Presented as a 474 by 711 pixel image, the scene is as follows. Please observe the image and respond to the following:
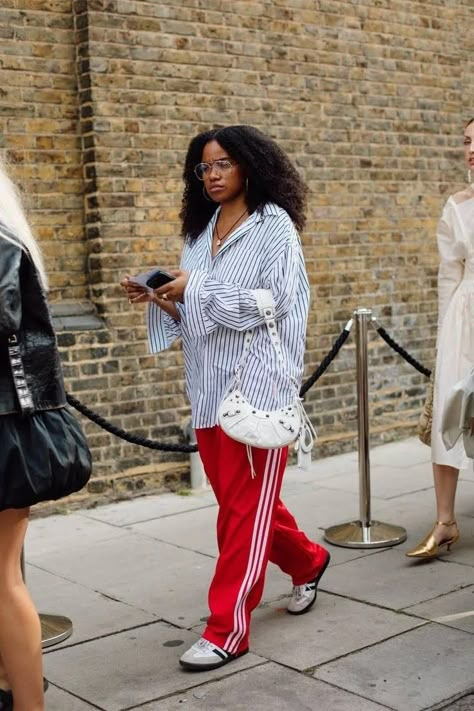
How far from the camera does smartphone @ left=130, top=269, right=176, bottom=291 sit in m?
3.98

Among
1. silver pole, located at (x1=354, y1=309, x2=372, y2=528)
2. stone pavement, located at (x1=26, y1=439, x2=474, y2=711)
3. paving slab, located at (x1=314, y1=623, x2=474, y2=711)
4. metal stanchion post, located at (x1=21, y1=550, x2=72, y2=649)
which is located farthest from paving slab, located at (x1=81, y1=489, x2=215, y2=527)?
paving slab, located at (x1=314, y1=623, x2=474, y2=711)

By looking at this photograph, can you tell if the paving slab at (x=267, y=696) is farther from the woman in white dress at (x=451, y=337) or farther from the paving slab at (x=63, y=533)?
the paving slab at (x=63, y=533)

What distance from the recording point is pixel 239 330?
4.09m

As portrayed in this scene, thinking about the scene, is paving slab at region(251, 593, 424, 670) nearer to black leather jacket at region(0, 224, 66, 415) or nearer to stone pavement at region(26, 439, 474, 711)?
stone pavement at region(26, 439, 474, 711)

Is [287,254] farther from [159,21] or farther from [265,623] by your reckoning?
[159,21]

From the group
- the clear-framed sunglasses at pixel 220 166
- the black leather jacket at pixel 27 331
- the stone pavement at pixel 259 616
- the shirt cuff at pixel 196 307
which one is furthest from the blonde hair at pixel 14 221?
the stone pavement at pixel 259 616

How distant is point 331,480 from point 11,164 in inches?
116

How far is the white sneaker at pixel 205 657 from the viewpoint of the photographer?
4.04 metres

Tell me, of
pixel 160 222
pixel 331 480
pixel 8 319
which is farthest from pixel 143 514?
pixel 8 319

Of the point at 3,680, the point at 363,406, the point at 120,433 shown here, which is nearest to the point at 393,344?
the point at 363,406

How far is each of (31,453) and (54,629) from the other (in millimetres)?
1665

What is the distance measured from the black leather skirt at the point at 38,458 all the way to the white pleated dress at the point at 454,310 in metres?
2.53

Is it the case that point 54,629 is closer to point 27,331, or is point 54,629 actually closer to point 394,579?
point 394,579

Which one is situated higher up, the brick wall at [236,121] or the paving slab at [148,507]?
the brick wall at [236,121]
